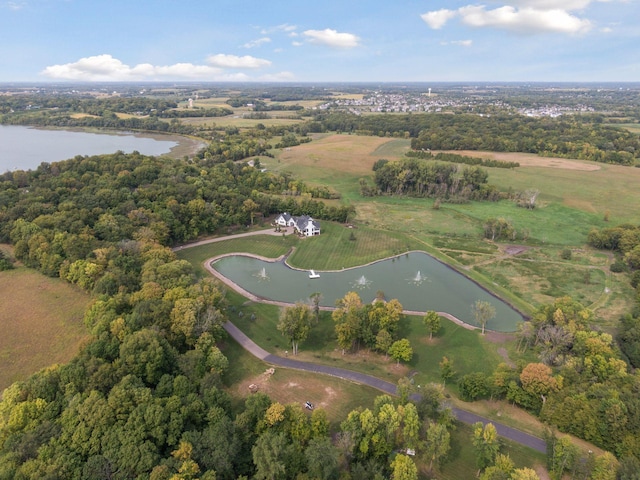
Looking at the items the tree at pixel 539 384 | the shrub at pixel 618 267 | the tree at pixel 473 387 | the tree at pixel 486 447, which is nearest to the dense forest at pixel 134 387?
the tree at pixel 486 447

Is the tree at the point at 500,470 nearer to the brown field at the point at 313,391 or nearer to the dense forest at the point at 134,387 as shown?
the dense forest at the point at 134,387

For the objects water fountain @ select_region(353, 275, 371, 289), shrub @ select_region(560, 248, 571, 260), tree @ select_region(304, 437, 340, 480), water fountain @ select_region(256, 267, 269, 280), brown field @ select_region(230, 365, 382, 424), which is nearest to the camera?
tree @ select_region(304, 437, 340, 480)

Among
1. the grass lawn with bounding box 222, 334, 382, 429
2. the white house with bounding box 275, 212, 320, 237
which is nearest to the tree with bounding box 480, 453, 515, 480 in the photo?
the grass lawn with bounding box 222, 334, 382, 429

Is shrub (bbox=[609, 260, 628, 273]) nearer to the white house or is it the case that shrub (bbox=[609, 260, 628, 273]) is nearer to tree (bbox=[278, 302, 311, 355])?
the white house

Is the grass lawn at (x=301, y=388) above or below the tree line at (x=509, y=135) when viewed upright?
below

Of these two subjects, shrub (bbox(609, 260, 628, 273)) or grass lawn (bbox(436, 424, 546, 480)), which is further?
shrub (bbox(609, 260, 628, 273))

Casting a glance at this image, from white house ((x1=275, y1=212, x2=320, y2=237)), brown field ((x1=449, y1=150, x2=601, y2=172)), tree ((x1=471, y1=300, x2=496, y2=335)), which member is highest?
brown field ((x1=449, y1=150, x2=601, y2=172))

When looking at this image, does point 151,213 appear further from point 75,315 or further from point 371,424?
point 371,424
